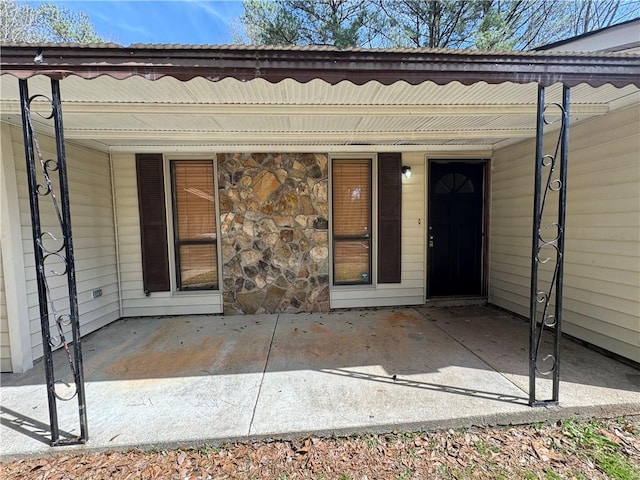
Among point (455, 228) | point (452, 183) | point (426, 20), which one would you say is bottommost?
point (455, 228)

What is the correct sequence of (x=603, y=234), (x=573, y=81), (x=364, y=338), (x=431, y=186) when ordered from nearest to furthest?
(x=573, y=81) < (x=603, y=234) < (x=364, y=338) < (x=431, y=186)

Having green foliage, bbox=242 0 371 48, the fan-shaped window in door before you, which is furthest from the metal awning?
green foliage, bbox=242 0 371 48

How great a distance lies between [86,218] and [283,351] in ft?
9.46

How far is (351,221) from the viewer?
15.1 ft

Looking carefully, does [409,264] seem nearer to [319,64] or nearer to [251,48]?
[319,64]

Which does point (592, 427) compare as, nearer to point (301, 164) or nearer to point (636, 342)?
point (636, 342)

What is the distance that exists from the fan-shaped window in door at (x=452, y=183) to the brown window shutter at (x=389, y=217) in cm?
73

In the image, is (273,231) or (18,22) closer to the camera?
(273,231)

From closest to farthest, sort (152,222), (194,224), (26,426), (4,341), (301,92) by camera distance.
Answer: (26,426)
(301,92)
(4,341)
(152,222)
(194,224)

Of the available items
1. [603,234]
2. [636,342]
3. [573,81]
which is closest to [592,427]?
[636,342]

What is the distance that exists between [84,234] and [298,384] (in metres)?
3.16

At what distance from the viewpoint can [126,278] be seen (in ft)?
14.3

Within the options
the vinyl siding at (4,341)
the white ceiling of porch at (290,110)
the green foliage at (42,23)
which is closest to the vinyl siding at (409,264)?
the white ceiling of porch at (290,110)

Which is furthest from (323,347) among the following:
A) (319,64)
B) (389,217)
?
(319,64)
